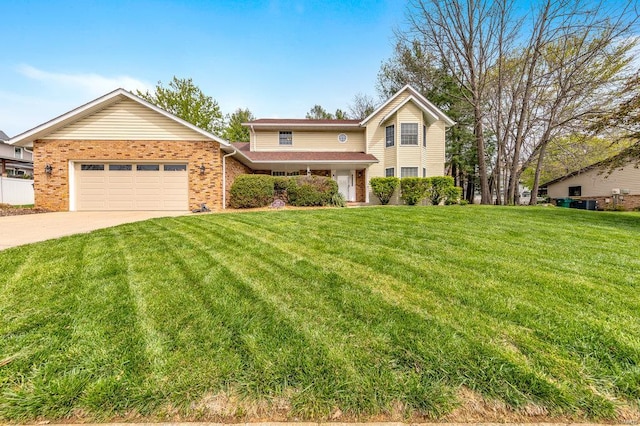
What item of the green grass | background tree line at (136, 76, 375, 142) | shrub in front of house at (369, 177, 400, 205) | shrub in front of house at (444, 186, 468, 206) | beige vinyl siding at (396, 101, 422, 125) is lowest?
the green grass

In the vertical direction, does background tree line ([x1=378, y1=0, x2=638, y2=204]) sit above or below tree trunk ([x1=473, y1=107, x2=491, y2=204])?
above

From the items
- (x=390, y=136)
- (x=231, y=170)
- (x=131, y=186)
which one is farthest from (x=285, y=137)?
(x=131, y=186)

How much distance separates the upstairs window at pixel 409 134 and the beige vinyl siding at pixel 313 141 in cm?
270

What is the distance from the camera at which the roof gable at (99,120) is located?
11.3 m

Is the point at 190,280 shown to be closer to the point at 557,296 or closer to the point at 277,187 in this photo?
the point at 557,296

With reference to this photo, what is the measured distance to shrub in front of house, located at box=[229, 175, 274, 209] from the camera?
12.2 metres

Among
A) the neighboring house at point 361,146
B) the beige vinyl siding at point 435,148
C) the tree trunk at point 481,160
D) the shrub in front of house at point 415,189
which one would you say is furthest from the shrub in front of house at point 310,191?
the tree trunk at point 481,160

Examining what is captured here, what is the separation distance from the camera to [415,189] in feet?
47.6

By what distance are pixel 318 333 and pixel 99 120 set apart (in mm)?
14474

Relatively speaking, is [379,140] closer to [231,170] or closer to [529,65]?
[231,170]

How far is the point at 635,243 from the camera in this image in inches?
191

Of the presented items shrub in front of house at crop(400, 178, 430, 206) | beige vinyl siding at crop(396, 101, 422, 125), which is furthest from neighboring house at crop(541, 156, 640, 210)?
shrub in front of house at crop(400, 178, 430, 206)

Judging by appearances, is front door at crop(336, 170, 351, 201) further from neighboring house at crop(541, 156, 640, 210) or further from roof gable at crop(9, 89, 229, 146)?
neighboring house at crop(541, 156, 640, 210)

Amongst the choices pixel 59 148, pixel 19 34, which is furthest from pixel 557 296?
pixel 19 34
